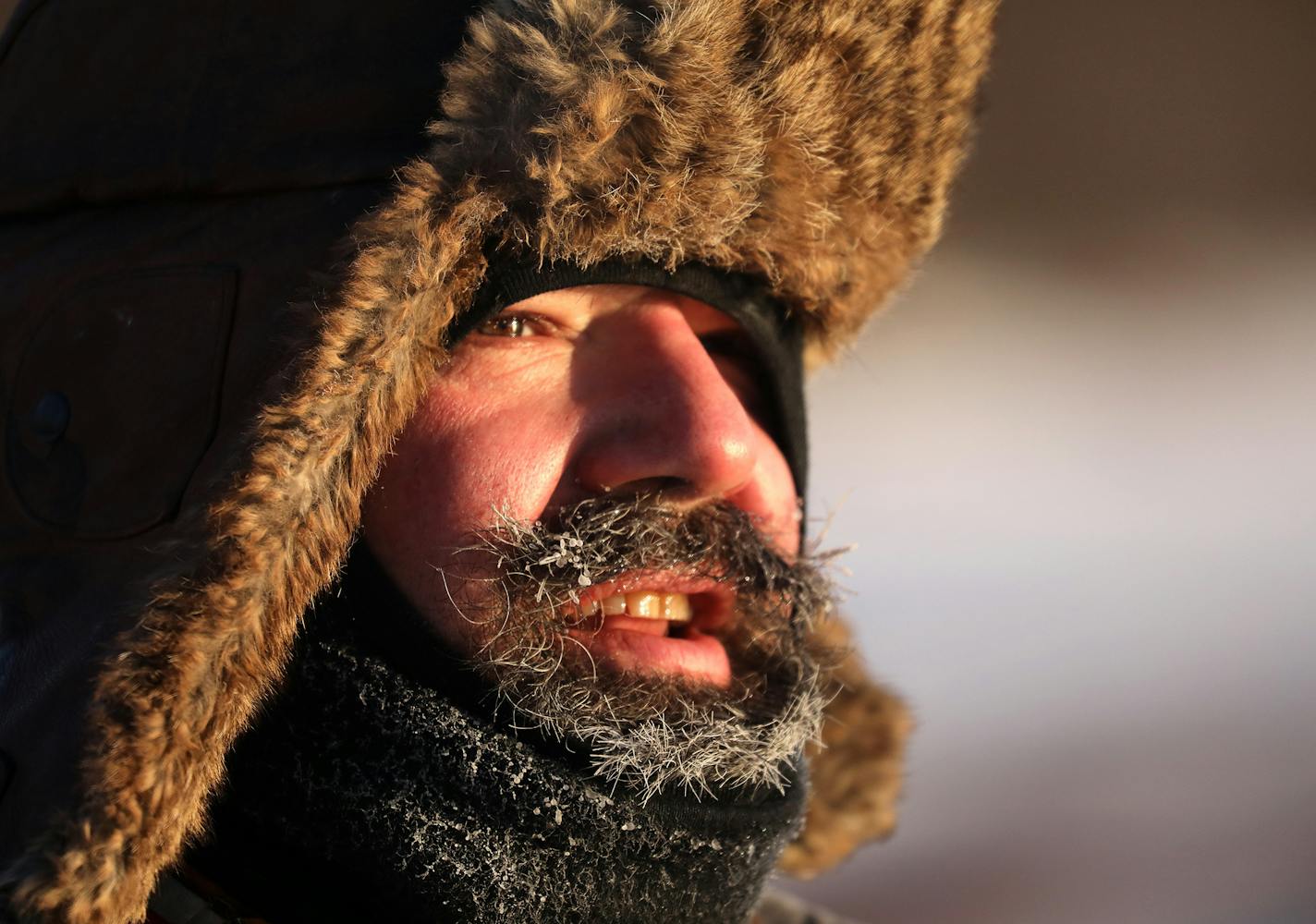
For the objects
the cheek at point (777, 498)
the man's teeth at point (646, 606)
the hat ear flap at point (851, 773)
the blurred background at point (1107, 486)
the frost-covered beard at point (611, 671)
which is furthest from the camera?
the blurred background at point (1107, 486)

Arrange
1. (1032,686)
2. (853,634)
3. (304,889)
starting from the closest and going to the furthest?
1. (304,889)
2. (853,634)
3. (1032,686)

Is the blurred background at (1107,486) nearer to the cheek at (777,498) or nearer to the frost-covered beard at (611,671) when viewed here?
the cheek at (777,498)

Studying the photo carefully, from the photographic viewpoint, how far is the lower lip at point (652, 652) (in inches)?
57.4

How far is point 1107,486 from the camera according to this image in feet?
18.4

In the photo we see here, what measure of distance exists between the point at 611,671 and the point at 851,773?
1.12m

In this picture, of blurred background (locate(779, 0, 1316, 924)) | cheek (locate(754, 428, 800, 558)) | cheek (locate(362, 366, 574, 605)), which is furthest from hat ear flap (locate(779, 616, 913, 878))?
blurred background (locate(779, 0, 1316, 924))

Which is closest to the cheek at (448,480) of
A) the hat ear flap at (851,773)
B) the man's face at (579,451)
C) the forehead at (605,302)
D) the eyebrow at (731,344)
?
the man's face at (579,451)

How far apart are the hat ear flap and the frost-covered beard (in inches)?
32.7

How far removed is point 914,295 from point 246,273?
487 centimetres

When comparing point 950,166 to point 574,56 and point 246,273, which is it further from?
point 246,273

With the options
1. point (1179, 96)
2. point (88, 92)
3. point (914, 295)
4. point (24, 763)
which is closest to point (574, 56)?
point (88, 92)

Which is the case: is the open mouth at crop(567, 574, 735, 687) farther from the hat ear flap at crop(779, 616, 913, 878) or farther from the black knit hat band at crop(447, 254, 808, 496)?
the hat ear flap at crop(779, 616, 913, 878)

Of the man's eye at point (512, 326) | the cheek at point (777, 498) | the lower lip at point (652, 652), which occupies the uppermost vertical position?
the man's eye at point (512, 326)

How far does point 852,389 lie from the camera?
18.0ft
